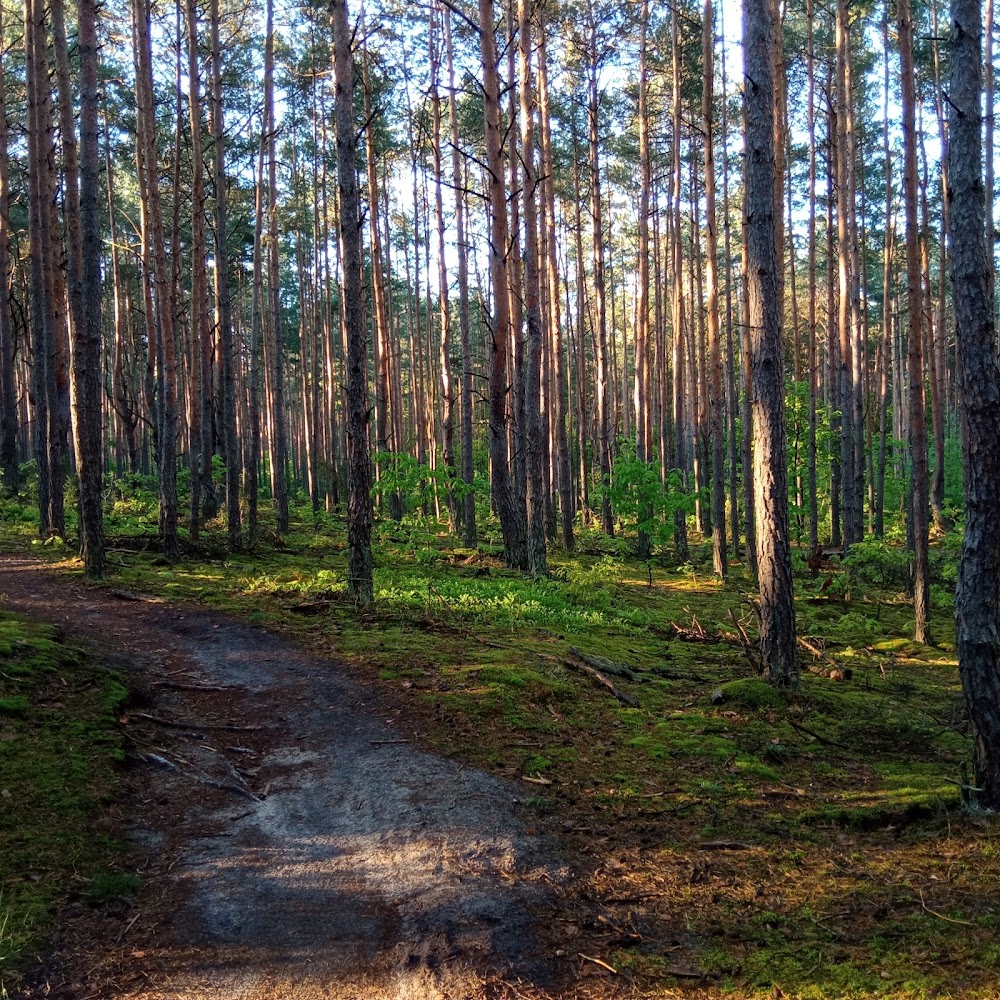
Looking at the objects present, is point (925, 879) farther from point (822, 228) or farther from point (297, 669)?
point (822, 228)

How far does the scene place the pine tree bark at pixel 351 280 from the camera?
30.6ft

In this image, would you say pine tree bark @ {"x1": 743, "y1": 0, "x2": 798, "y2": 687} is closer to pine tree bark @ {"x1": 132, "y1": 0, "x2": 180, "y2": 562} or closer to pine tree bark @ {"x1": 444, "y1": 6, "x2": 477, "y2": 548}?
pine tree bark @ {"x1": 444, "y1": 6, "x2": 477, "y2": 548}

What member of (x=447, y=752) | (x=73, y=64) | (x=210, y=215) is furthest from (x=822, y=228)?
(x=447, y=752)

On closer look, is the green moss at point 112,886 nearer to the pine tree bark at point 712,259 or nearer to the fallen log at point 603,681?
the fallen log at point 603,681

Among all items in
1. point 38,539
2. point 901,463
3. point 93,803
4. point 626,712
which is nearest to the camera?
point 93,803

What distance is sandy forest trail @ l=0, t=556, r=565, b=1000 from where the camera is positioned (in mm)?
3268

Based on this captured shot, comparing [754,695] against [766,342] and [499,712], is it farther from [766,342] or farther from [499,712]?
[766,342]

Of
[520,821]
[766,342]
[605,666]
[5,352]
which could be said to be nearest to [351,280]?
[766,342]

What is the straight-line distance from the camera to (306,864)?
415 centimetres

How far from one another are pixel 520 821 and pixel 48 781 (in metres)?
2.90

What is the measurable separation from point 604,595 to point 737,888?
27.7 feet

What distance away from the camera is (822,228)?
133 feet

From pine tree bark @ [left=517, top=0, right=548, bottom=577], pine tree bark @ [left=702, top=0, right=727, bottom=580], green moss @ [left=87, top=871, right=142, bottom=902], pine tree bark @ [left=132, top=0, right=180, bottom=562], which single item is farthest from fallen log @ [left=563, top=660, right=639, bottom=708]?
pine tree bark @ [left=702, top=0, right=727, bottom=580]

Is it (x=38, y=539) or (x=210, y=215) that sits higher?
(x=210, y=215)
